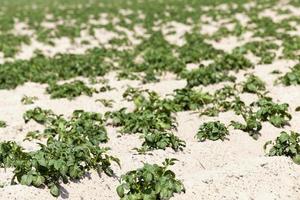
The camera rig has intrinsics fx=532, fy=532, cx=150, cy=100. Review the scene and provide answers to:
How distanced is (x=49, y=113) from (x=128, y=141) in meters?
3.44

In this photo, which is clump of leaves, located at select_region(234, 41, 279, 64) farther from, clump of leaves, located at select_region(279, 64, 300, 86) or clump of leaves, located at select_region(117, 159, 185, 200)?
clump of leaves, located at select_region(117, 159, 185, 200)

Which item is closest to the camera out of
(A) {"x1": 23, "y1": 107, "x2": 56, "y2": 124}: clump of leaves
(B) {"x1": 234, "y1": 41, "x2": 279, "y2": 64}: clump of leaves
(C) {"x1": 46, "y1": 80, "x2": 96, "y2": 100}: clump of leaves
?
(A) {"x1": 23, "y1": 107, "x2": 56, "y2": 124}: clump of leaves

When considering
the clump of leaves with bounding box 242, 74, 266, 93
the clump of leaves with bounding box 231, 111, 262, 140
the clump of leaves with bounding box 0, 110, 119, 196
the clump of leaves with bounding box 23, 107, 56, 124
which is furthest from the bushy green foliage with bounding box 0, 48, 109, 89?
the clump of leaves with bounding box 231, 111, 262, 140

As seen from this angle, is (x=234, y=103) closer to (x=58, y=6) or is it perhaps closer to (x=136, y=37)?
(x=136, y=37)

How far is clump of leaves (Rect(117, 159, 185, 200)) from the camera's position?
9766 millimetres

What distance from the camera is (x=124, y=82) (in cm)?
2025

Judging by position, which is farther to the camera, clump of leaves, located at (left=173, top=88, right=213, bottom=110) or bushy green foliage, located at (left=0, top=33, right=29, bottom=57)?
bushy green foliage, located at (left=0, top=33, right=29, bottom=57)

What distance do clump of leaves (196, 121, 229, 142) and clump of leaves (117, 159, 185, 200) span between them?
290 cm

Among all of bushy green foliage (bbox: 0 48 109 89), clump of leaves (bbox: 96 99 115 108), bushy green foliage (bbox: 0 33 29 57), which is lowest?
bushy green foliage (bbox: 0 33 29 57)

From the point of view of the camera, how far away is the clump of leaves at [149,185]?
9766 millimetres

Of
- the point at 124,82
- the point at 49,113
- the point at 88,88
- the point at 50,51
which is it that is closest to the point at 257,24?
the point at 50,51

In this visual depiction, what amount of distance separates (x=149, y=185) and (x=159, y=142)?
7.79 feet

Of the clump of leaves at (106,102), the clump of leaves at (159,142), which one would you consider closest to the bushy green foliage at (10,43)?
the clump of leaves at (106,102)

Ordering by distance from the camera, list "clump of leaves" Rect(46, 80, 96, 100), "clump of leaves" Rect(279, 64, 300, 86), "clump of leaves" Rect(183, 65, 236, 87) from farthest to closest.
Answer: "clump of leaves" Rect(183, 65, 236, 87)
"clump of leaves" Rect(46, 80, 96, 100)
"clump of leaves" Rect(279, 64, 300, 86)
